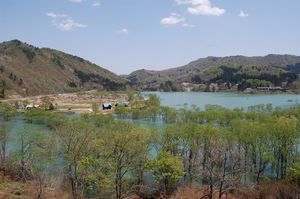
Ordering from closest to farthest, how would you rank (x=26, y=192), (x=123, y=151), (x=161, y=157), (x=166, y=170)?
(x=26, y=192) → (x=123, y=151) → (x=166, y=170) → (x=161, y=157)

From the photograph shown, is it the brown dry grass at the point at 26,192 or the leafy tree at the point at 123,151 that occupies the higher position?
the leafy tree at the point at 123,151

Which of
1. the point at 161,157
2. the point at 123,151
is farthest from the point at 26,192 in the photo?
the point at 161,157

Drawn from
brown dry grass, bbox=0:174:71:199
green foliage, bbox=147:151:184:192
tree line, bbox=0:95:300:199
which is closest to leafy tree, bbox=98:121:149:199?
tree line, bbox=0:95:300:199

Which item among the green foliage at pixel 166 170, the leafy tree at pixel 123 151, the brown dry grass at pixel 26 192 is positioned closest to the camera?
the brown dry grass at pixel 26 192

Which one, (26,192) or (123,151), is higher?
(123,151)

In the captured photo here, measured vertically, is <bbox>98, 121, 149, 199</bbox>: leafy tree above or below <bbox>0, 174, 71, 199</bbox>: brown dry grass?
above

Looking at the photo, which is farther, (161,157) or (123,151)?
(161,157)

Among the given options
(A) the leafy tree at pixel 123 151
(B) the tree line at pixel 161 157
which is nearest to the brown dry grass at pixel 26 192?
(B) the tree line at pixel 161 157

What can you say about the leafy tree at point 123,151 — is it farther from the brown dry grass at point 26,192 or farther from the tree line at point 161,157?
the brown dry grass at point 26,192

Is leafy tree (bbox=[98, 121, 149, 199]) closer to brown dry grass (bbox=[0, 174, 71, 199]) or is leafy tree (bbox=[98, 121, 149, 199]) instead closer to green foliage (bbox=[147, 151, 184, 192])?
green foliage (bbox=[147, 151, 184, 192])

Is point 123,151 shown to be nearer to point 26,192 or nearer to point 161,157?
point 161,157

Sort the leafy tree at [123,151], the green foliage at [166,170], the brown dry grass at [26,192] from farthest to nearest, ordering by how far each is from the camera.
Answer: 1. the green foliage at [166,170]
2. the leafy tree at [123,151]
3. the brown dry grass at [26,192]

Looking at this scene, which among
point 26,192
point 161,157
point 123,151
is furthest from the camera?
point 161,157

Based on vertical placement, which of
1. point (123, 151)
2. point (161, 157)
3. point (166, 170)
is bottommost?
point (166, 170)
